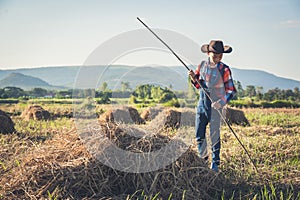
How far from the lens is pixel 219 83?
4.10 m

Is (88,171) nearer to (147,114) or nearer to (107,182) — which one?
(107,182)

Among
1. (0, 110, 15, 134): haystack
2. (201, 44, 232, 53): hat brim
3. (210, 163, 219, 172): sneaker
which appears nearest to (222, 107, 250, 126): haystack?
(0, 110, 15, 134): haystack

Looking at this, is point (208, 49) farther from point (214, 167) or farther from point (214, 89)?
point (214, 167)

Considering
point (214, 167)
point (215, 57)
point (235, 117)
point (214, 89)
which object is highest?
point (215, 57)

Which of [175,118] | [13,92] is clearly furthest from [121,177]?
[13,92]

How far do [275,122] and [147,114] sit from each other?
3.27m

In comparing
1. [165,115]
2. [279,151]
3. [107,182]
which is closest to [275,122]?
[165,115]

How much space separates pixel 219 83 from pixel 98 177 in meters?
1.74

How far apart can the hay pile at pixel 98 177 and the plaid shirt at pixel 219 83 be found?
33.5 inches

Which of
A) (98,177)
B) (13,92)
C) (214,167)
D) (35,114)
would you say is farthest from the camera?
(13,92)

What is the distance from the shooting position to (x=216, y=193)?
3.28 meters

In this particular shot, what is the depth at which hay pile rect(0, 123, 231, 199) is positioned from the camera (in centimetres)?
300

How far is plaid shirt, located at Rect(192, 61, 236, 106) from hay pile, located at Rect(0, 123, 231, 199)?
0.85 metres

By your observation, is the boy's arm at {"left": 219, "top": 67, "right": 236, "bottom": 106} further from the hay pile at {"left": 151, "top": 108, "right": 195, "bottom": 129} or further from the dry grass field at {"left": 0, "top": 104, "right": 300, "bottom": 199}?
the hay pile at {"left": 151, "top": 108, "right": 195, "bottom": 129}
